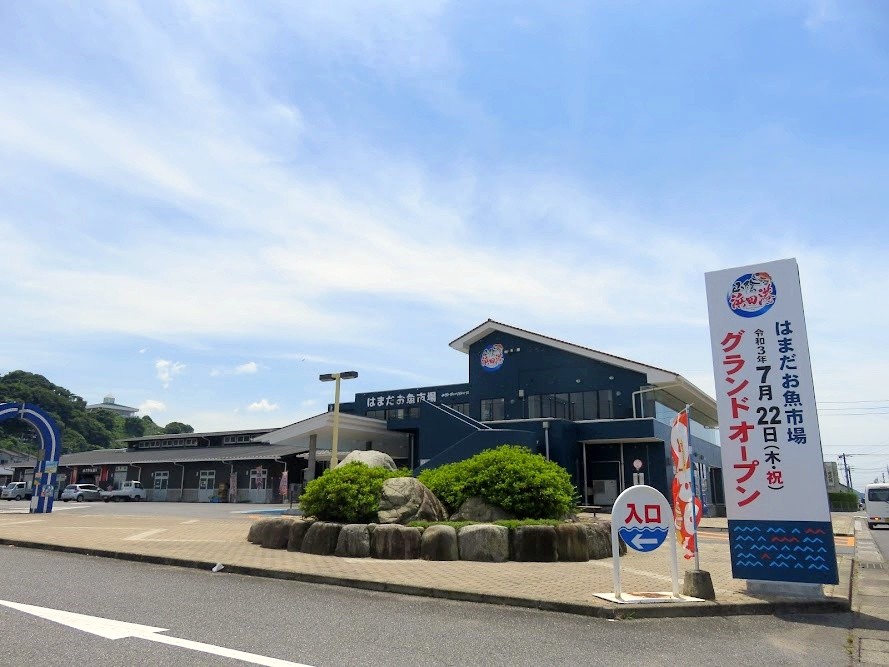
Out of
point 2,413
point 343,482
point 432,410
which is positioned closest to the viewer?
point 343,482

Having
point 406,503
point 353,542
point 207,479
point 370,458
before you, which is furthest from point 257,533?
point 207,479

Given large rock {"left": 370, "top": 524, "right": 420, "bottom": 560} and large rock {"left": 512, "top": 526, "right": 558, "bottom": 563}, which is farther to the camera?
large rock {"left": 370, "top": 524, "right": 420, "bottom": 560}

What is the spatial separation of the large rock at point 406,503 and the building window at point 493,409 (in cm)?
1997

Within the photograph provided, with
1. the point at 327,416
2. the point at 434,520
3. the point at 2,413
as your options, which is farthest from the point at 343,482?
the point at 2,413

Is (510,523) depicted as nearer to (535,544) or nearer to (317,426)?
(535,544)

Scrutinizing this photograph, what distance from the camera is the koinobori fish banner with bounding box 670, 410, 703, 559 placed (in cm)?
780

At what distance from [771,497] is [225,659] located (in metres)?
6.76

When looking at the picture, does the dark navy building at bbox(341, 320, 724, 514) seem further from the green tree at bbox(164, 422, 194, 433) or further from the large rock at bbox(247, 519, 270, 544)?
the green tree at bbox(164, 422, 194, 433)

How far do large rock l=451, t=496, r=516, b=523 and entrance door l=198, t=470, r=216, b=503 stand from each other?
116 ft

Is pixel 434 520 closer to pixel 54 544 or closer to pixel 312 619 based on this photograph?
pixel 312 619

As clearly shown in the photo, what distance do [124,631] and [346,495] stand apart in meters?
6.31

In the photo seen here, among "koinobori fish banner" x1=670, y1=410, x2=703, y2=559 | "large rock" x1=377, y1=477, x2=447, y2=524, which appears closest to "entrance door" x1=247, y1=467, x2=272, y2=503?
"large rock" x1=377, y1=477, x2=447, y2=524

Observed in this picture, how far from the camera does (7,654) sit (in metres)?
4.88

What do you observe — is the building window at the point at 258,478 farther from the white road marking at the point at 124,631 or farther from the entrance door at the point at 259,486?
the white road marking at the point at 124,631
